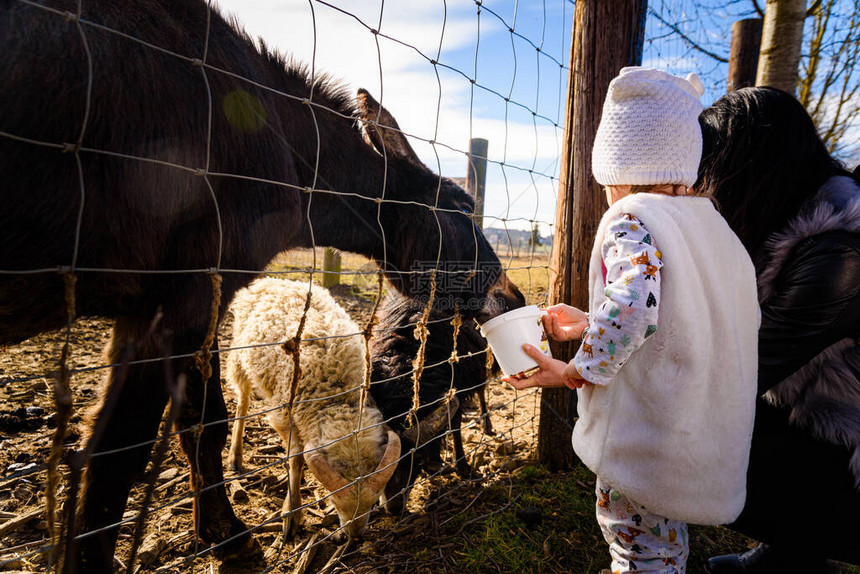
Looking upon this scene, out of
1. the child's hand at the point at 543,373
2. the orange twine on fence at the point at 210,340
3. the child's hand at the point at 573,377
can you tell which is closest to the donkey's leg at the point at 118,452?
the orange twine on fence at the point at 210,340

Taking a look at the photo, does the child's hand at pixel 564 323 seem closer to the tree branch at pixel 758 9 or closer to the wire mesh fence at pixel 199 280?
the wire mesh fence at pixel 199 280

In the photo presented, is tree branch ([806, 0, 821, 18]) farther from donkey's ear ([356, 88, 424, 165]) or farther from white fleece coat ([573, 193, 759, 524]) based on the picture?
white fleece coat ([573, 193, 759, 524])

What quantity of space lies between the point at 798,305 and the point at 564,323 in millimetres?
800

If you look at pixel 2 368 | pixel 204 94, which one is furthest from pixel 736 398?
pixel 2 368

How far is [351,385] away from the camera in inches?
123

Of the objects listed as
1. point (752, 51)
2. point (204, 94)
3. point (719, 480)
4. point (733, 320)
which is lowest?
point (719, 480)

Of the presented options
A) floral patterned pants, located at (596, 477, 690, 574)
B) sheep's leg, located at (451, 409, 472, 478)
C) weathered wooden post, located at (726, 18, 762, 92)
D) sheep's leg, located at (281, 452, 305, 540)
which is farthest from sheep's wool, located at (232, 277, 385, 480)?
weathered wooden post, located at (726, 18, 762, 92)

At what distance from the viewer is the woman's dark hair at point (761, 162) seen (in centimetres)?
175

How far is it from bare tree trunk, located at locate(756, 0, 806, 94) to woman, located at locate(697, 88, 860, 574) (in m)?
3.08

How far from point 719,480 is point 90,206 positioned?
2.06m

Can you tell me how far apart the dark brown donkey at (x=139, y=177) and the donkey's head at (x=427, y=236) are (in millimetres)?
379

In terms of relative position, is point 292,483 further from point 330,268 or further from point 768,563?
point 330,268

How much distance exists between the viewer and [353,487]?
254cm

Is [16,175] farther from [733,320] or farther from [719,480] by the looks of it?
[719,480]
